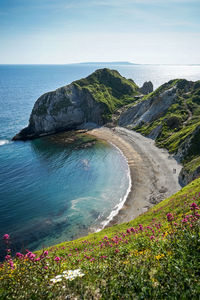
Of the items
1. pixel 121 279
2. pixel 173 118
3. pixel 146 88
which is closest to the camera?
pixel 121 279

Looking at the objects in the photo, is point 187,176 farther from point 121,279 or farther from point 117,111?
point 117,111

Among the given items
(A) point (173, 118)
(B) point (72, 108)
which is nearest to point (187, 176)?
(A) point (173, 118)

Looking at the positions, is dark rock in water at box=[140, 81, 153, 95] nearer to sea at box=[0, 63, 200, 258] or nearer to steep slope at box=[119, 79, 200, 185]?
steep slope at box=[119, 79, 200, 185]

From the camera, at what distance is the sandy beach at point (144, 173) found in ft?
155

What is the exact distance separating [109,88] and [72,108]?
134 ft

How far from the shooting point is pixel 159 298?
742 centimetres

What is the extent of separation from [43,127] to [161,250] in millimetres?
107699

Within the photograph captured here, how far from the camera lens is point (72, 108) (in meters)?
118

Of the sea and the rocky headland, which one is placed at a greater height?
the rocky headland

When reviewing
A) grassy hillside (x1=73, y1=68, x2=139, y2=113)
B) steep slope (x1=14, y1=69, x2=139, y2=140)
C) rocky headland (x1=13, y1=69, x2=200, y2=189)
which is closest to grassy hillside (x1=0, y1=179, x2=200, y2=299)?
rocky headland (x1=13, y1=69, x2=200, y2=189)

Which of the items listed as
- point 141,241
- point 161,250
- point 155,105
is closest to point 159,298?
point 161,250

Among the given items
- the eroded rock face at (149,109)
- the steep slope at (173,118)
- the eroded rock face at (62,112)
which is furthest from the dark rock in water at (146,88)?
the eroded rock face at (62,112)

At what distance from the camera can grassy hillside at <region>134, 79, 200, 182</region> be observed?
62.4m

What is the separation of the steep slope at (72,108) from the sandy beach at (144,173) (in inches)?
1184
